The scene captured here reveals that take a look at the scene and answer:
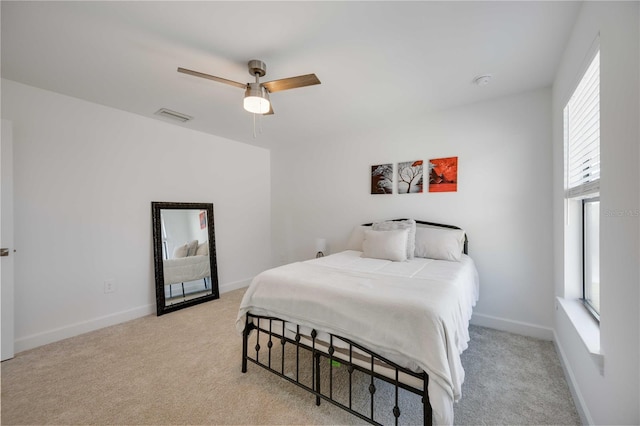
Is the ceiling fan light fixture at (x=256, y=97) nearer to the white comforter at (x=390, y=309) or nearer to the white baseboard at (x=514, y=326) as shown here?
the white comforter at (x=390, y=309)

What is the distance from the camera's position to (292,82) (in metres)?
1.90

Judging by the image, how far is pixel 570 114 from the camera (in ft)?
6.49

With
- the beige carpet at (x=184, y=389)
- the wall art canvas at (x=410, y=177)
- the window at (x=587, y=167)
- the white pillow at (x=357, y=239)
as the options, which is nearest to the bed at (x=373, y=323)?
the beige carpet at (x=184, y=389)

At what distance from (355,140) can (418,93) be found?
4.18 feet

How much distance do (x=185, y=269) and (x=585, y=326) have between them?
13.2ft

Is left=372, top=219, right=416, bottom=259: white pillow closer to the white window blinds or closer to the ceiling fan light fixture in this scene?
the white window blinds

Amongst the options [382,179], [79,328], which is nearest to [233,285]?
[79,328]

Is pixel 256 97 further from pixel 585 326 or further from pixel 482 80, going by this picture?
pixel 585 326

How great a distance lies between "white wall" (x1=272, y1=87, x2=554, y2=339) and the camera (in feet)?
8.45

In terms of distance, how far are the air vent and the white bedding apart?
6.06 feet

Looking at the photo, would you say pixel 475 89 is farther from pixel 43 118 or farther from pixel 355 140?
pixel 43 118

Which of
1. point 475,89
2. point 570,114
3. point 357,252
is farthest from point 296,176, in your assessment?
point 570,114

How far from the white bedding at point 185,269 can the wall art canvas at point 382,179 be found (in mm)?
2694

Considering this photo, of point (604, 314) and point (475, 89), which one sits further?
point (475, 89)
